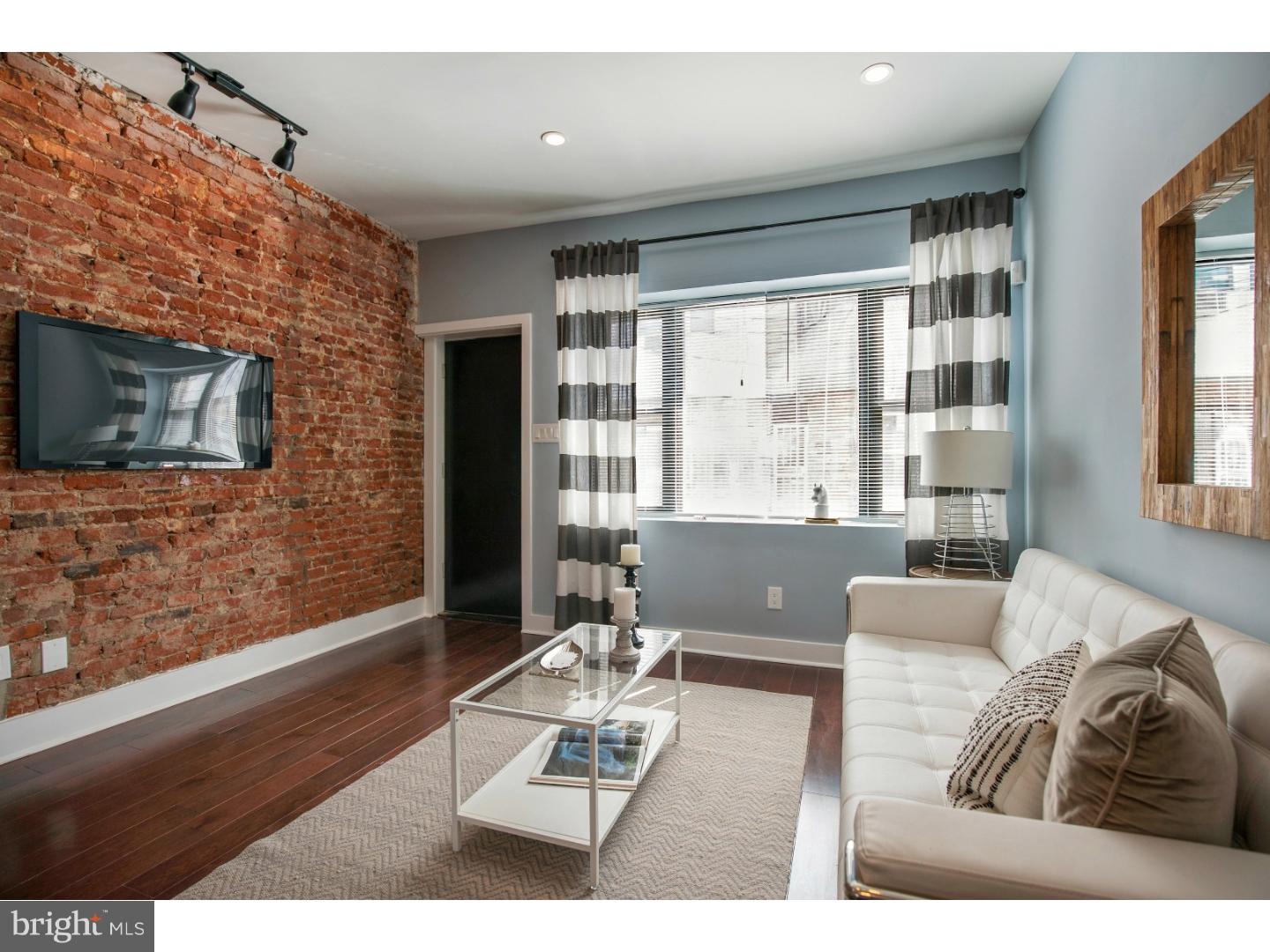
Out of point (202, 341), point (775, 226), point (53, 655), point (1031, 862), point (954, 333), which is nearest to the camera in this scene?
point (1031, 862)

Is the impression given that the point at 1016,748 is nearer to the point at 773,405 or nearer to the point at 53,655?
the point at 773,405

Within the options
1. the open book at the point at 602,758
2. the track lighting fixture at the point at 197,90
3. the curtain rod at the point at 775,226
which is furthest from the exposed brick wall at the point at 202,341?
the open book at the point at 602,758

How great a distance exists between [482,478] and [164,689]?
84.0 inches

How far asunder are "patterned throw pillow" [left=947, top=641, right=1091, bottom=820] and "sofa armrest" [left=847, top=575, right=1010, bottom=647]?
106 cm

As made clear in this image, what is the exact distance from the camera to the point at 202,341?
2.84 meters

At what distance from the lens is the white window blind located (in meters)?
1.31

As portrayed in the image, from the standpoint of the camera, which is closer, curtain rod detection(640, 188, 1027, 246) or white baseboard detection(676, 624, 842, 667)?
curtain rod detection(640, 188, 1027, 246)

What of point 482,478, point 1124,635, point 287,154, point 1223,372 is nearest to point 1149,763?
point 1124,635

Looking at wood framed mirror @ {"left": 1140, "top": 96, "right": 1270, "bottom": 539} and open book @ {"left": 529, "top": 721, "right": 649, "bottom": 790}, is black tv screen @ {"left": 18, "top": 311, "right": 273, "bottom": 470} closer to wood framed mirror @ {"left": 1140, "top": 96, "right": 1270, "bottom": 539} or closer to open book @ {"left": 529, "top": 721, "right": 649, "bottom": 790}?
open book @ {"left": 529, "top": 721, "right": 649, "bottom": 790}

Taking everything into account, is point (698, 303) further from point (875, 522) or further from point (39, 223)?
point (39, 223)

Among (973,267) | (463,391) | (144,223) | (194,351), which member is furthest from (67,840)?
(973,267)

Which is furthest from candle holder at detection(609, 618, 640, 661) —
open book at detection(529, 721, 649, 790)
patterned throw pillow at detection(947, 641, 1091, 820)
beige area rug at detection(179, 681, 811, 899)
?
patterned throw pillow at detection(947, 641, 1091, 820)

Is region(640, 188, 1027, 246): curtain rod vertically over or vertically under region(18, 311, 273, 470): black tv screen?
over

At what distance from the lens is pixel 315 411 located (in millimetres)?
3461
